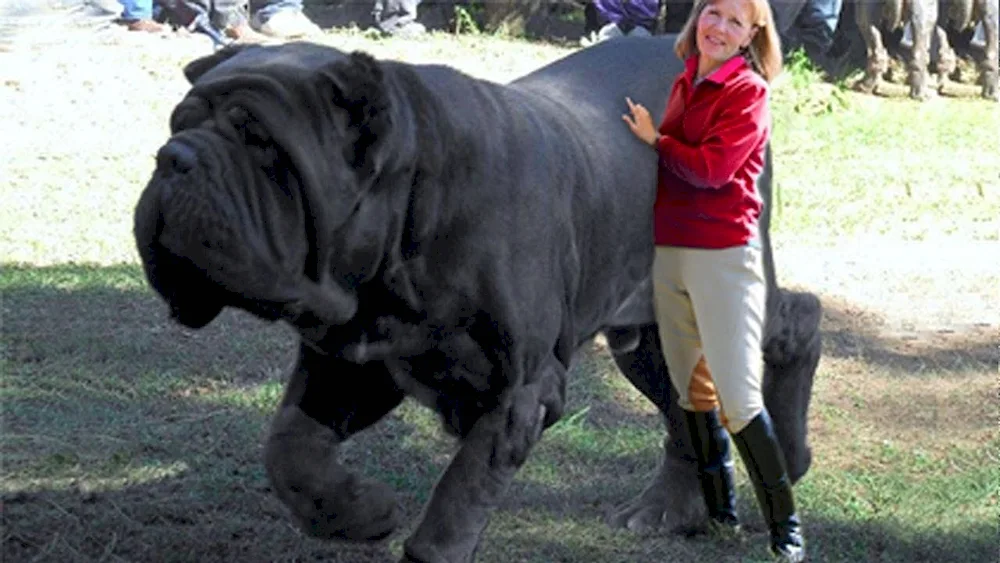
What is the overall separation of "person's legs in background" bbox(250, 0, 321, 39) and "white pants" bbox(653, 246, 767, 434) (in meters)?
8.35

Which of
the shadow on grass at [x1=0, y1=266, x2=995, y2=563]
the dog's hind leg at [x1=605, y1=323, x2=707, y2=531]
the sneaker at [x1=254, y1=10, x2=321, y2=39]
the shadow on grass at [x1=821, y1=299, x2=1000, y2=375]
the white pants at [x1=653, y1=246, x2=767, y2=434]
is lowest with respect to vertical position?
the sneaker at [x1=254, y1=10, x2=321, y2=39]

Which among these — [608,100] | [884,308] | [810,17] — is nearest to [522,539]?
[608,100]

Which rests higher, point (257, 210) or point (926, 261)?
point (257, 210)

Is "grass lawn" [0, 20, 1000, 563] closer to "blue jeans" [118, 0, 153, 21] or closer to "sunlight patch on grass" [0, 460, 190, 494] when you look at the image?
"sunlight patch on grass" [0, 460, 190, 494]

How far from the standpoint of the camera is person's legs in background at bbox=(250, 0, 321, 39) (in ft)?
43.5

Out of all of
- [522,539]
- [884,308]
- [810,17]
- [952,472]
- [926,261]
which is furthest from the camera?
[810,17]

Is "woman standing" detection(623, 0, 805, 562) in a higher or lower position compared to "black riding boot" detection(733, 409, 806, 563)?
higher

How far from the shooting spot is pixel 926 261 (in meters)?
9.48

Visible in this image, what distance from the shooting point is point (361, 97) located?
4.11 meters

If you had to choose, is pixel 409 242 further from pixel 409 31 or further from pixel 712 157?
pixel 409 31

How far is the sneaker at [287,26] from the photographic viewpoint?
1325 cm

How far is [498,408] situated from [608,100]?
1236mm

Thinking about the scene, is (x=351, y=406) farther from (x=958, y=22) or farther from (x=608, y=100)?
(x=958, y=22)

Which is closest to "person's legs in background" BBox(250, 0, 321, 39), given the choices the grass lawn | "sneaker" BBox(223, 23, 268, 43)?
"sneaker" BBox(223, 23, 268, 43)
